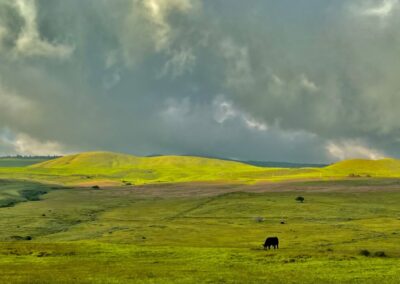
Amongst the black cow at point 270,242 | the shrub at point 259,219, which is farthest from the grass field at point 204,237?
the black cow at point 270,242

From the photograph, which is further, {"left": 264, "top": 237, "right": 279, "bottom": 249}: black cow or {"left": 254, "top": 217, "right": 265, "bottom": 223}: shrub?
{"left": 254, "top": 217, "right": 265, "bottom": 223}: shrub

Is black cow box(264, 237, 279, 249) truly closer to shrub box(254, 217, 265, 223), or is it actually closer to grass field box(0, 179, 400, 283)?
grass field box(0, 179, 400, 283)

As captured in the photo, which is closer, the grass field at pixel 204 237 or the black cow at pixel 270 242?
the grass field at pixel 204 237

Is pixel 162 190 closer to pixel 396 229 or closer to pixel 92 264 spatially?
→ pixel 396 229

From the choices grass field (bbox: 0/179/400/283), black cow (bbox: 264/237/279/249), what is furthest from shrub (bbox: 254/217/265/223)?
black cow (bbox: 264/237/279/249)

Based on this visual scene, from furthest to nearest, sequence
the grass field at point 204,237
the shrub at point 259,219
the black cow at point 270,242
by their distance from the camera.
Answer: the shrub at point 259,219 → the black cow at point 270,242 → the grass field at point 204,237

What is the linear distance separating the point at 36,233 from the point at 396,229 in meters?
51.4

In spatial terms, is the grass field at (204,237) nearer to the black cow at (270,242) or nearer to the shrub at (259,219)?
the shrub at (259,219)

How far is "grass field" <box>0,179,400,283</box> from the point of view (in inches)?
1506

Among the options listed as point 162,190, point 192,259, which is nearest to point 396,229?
point 192,259

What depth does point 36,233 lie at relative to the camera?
8075cm

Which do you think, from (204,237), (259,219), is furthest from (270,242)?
(259,219)

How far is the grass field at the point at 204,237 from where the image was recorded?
38.2 metres

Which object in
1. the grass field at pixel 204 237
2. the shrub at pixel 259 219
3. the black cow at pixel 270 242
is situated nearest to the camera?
the grass field at pixel 204 237
